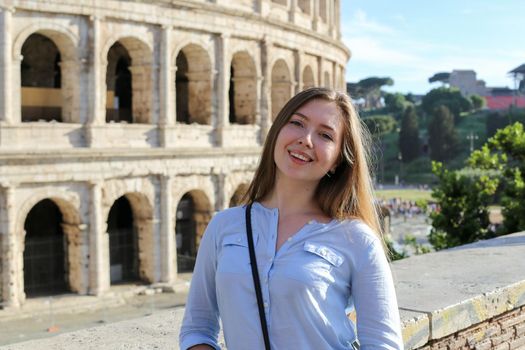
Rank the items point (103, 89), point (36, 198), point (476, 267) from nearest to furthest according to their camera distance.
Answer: point (476, 267) < point (36, 198) < point (103, 89)

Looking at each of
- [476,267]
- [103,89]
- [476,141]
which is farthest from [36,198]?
[476,141]

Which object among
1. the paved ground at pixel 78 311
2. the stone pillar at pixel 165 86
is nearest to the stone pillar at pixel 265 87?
the stone pillar at pixel 165 86

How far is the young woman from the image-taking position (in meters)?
2.04

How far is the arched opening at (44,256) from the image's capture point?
17.4 m

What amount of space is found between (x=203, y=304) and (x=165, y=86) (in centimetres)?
1637

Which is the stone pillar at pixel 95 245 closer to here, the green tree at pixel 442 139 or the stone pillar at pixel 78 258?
the stone pillar at pixel 78 258

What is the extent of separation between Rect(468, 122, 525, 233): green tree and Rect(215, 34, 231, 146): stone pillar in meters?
7.24

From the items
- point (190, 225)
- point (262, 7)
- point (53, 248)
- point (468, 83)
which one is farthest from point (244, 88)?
point (468, 83)

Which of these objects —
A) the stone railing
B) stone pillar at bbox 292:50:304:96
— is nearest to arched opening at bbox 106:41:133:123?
stone pillar at bbox 292:50:304:96

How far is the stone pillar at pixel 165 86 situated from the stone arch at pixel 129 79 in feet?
0.93

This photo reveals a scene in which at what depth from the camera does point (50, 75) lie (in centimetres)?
1864

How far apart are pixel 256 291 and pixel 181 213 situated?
19512 mm

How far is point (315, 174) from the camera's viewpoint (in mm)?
2297

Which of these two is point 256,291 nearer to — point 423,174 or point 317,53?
point 317,53
